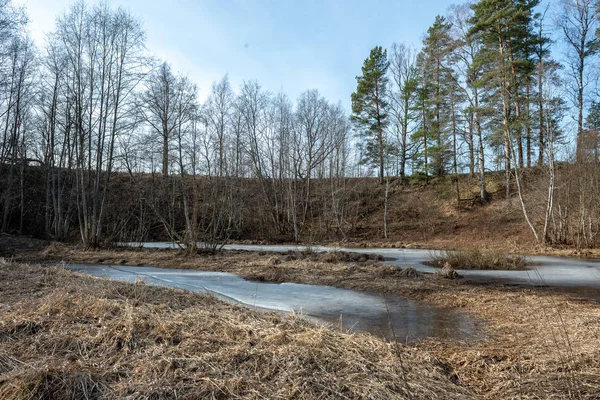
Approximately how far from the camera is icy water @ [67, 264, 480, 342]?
5211 millimetres

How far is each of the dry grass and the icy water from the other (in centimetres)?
77

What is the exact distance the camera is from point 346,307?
6.76m

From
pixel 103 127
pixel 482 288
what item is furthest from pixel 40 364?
pixel 103 127

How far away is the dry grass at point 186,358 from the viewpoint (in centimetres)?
267

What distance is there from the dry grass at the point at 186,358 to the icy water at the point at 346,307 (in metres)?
0.77

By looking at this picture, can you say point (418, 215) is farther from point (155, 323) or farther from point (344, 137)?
point (155, 323)

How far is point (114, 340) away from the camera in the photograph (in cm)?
346

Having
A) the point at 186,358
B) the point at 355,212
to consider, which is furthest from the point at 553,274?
the point at 355,212

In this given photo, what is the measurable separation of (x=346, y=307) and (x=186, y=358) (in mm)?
4167

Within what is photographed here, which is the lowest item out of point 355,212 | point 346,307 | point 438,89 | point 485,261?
point 346,307

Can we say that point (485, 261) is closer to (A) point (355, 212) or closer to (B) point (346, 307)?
(B) point (346, 307)

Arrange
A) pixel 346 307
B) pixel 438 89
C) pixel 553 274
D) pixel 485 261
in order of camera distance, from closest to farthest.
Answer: pixel 346 307, pixel 553 274, pixel 485 261, pixel 438 89

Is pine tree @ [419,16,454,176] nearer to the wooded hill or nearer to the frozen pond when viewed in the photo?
the wooded hill

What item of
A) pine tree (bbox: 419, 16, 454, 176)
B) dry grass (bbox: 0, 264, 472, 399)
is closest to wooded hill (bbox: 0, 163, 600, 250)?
pine tree (bbox: 419, 16, 454, 176)
